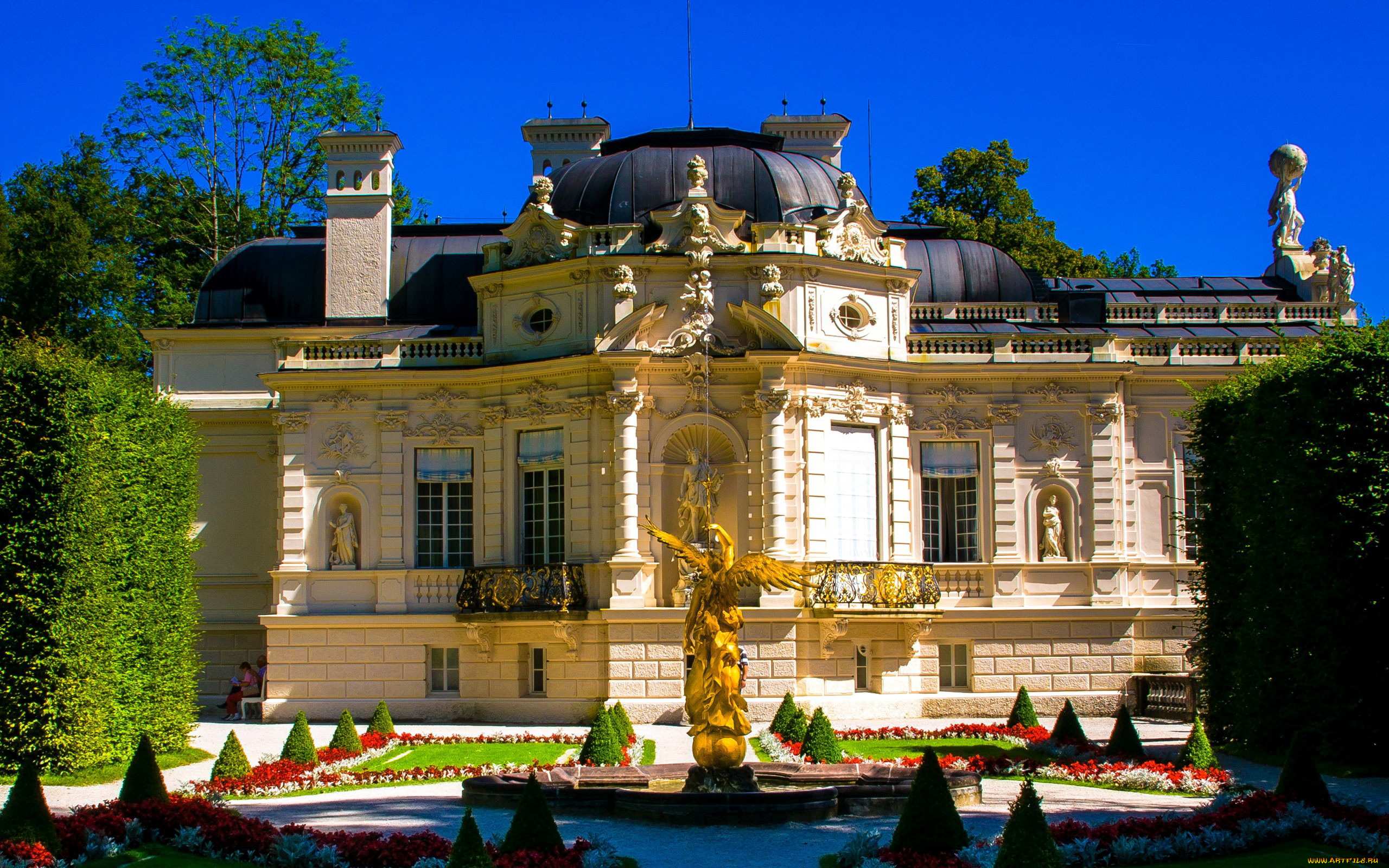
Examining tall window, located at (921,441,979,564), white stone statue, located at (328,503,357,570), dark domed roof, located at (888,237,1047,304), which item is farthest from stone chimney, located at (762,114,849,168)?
white stone statue, located at (328,503,357,570)

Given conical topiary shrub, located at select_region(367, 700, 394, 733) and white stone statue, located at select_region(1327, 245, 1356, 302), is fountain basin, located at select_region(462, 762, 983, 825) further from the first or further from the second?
white stone statue, located at select_region(1327, 245, 1356, 302)

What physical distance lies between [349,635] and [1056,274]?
2709 cm

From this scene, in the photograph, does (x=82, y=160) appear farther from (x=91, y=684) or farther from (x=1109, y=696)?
(x=1109, y=696)

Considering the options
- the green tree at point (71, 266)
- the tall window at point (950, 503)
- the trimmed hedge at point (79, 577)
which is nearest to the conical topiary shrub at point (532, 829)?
the trimmed hedge at point (79, 577)

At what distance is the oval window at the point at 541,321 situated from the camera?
36875 mm

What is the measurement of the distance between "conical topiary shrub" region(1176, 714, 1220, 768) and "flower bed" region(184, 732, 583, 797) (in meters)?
9.81

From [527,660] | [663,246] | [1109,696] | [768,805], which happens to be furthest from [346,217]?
[768,805]

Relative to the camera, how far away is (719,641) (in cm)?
2159

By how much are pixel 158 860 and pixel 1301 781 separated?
1324cm

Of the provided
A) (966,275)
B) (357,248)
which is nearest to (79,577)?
(357,248)

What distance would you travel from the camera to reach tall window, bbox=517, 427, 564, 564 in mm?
36250

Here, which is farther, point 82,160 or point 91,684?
point 82,160

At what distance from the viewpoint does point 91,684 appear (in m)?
25.7

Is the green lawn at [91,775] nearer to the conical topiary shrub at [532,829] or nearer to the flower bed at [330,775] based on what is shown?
the flower bed at [330,775]
